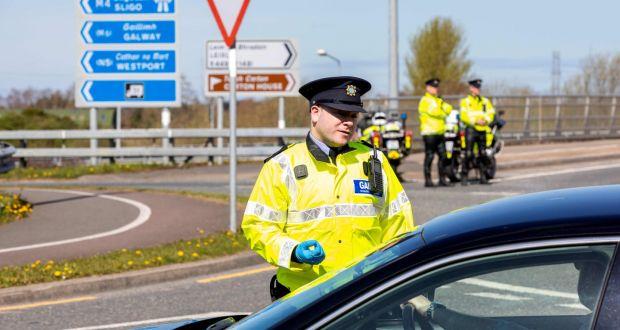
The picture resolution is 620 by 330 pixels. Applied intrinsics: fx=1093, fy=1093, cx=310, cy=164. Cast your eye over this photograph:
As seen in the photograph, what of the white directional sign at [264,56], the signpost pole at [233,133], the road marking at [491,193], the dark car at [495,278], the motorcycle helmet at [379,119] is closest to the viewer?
the dark car at [495,278]

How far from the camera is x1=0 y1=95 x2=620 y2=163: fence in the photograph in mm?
25156

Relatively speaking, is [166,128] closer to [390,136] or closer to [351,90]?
[390,136]

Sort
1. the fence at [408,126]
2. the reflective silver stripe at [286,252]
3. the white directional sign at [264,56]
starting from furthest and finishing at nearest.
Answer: the white directional sign at [264,56]
the fence at [408,126]
the reflective silver stripe at [286,252]

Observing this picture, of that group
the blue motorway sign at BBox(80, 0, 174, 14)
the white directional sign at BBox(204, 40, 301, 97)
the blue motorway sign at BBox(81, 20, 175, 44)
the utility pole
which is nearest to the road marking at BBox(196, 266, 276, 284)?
the utility pole

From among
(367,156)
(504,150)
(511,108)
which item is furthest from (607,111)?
(367,156)

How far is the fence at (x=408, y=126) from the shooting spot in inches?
990

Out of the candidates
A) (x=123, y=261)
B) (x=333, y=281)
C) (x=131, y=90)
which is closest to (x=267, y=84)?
(x=131, y=90)

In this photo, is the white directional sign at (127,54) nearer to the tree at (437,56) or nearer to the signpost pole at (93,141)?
→ the signpost pole at (93,141)

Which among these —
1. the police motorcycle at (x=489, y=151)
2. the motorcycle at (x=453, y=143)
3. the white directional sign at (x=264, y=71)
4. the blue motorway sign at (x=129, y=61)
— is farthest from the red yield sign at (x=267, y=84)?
the motorcycle at (x=453, y=143)

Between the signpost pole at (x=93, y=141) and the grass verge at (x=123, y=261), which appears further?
the signpost pole at (x=93, y=141)

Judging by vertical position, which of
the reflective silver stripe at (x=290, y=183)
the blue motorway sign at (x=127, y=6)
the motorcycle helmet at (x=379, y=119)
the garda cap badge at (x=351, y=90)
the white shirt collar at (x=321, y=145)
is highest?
the blue motorway sign at (x=127, y=6)

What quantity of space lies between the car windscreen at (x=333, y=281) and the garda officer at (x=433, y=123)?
14.6 m

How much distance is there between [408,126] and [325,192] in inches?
963

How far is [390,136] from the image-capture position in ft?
62.2
